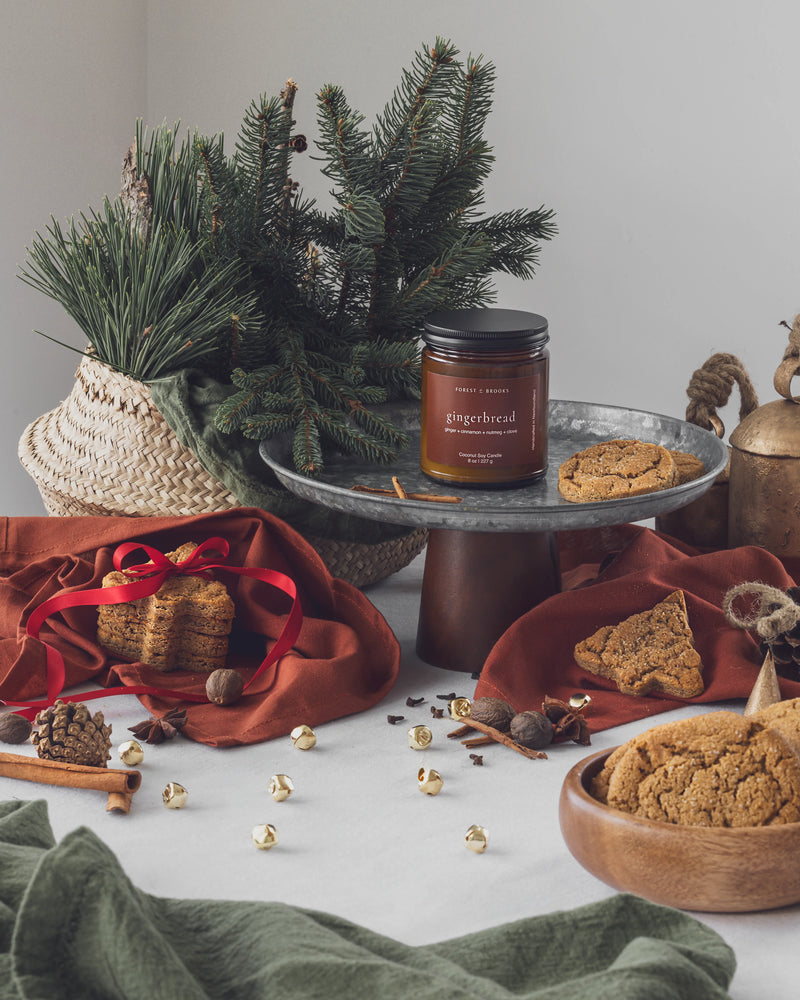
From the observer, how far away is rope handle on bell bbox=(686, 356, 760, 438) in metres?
0.97

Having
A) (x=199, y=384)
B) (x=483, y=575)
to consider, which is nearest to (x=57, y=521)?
(x=199, y=384)

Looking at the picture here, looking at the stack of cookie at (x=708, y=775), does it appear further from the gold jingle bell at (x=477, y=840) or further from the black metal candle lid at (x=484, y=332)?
the black metal candle lid at (x=484, y=332)

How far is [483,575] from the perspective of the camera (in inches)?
32.1

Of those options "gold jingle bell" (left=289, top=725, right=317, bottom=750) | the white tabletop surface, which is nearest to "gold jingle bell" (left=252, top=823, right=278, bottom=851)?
the white tabletop surface

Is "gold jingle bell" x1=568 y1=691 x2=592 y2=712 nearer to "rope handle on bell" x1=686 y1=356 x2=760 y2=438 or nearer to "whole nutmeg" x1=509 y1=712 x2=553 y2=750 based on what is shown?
"whole nutmeg" x1=509 y1=712 x2=553 y2=750

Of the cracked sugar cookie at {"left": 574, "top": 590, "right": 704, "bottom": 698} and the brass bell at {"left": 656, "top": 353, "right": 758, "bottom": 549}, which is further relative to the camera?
the brass bell at {"left": 656, "top": 353, "right": 758, "bottom": 549}

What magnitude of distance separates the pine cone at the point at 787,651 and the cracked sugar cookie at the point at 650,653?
5cm

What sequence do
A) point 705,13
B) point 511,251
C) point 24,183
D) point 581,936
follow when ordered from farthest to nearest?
point 24,183, point 705,13, point 511,251, point 581,936

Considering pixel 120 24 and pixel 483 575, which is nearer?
pixel 483 575

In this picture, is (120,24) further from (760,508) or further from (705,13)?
(760,508)

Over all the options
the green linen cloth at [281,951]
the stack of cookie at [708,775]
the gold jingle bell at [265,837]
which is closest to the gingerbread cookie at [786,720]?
the stack of cookie at [708,775]

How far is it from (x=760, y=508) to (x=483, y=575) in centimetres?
23

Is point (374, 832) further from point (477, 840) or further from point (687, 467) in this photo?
point (687, 467)

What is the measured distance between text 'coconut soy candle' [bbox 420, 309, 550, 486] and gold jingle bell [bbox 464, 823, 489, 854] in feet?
0.92
